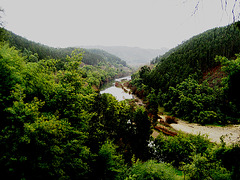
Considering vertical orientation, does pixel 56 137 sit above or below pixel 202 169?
above

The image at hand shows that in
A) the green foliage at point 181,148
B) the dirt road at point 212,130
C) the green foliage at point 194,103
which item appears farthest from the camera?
the green foliage at point 194,103

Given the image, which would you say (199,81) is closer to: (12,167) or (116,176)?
(116,176)

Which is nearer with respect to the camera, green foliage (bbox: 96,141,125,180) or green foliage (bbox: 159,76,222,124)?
green foliage (bbox: 96,141,125,180)

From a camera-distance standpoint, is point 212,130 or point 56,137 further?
point 212,130

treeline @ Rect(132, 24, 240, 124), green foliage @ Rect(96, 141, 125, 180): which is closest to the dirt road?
treeline @ Rect(132, 24, 240, 124)

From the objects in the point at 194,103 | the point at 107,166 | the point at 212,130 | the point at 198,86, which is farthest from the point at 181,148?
the point at 198,86

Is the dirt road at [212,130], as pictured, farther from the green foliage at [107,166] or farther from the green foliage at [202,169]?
the green foliage at [107,166]

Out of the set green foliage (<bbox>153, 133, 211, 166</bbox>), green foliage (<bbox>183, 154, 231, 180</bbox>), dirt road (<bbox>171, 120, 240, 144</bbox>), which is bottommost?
dirt road (<bbox>171, 120, 240, 144</bbox>)

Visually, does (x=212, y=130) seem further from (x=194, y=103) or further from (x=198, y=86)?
(x=198, y=86)

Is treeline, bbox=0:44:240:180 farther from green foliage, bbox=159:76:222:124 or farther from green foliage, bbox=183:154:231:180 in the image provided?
green foliage, bbox=159:76:222:124

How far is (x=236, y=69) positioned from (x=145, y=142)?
51.7ft

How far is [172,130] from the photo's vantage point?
30625mm

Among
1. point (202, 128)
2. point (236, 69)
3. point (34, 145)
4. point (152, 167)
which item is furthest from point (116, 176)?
point (202, 128)

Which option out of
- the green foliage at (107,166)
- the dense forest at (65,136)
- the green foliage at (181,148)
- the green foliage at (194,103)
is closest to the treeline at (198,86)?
the green foliage at (194,103)
